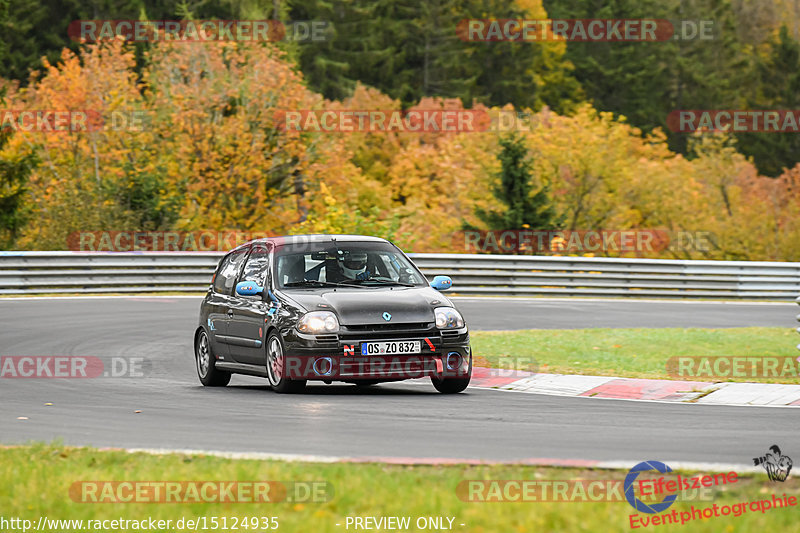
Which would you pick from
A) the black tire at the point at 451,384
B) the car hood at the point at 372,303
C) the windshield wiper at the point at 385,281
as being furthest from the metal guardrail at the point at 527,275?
the car hood at the point at 372,303

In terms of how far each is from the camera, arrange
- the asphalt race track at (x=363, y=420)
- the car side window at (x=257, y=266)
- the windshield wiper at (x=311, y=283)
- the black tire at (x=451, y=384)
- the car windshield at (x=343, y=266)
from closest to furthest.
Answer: the asphalt race track at (x=363, y=420), the black tire at (x=451, y=384), the windshield wiper at (x=311, y=283), the car windshield at (x=343, y=266), the car side window at (x=257, y=266)

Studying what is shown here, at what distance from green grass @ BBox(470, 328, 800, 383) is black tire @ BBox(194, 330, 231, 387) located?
3.32 metres

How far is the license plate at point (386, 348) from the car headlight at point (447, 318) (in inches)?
17.3

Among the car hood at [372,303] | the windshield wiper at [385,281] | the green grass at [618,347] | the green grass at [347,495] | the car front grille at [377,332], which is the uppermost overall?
the windshield wiper at [385,281]

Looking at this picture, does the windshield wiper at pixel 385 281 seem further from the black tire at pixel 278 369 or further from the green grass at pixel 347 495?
the green grass at pixel 347 495

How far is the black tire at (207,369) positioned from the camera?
1429 cm

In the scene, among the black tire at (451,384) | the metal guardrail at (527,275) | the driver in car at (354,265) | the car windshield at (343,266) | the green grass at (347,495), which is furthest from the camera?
the metal guardrail at (527,275)

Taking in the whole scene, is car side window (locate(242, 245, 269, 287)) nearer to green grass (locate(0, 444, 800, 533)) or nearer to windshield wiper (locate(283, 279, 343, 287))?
windshield wiper (locate(283, 279, 343, 287))

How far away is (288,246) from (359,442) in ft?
16.1

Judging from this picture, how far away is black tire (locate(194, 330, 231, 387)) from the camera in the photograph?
46.9 ft

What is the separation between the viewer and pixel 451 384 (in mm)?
13055

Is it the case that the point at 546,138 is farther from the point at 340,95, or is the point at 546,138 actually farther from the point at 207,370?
the point at 207,370

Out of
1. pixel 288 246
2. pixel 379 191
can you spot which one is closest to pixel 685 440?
pixel 288 246

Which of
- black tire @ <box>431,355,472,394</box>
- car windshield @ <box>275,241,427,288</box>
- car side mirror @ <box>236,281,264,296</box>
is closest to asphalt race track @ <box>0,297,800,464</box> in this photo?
black tire @ <box>431,355,472,394</box>
